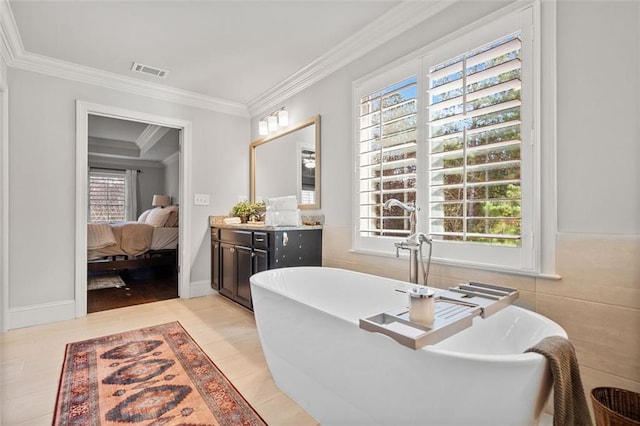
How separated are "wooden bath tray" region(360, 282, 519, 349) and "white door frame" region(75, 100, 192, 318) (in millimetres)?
3109

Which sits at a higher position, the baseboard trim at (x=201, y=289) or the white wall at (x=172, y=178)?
the white wall at (x=172, y=178)

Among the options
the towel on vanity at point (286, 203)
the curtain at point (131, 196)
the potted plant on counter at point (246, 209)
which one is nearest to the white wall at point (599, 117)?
the towel on vanity at point (286, 203)

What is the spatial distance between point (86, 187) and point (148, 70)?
1.30 metres

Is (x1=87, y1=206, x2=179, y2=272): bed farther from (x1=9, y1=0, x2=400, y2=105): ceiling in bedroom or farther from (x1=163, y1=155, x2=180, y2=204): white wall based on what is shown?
(x1=9, y1=0, x2=400, y2=105): ceiling in bedroom

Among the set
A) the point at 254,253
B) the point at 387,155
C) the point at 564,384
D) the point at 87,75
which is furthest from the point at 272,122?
the point at 564,384

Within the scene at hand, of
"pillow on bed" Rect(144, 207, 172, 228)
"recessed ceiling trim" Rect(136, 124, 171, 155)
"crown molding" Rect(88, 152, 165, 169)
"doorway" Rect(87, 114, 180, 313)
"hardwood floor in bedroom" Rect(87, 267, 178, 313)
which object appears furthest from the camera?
"crown molding" Rect(88, 152, 165, 169)

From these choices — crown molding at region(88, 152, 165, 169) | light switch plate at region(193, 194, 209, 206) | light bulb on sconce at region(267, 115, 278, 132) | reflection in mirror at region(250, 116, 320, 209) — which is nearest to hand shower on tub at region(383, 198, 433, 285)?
reflection in mirror at region(250, 116, 320, 209)

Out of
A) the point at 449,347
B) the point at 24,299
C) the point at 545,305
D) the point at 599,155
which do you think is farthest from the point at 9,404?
the point at 599,155

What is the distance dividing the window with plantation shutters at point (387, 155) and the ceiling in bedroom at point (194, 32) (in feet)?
1.93

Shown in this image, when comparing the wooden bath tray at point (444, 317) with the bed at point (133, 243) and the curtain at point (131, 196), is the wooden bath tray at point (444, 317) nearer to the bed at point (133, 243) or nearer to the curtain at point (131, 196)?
the bed at point (133, 243)

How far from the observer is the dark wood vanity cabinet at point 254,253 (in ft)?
8.90

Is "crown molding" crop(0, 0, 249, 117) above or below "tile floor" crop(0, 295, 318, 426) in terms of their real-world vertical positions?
above

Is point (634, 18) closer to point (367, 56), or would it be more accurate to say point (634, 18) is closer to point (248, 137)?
point (367, 56)

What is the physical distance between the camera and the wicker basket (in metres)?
1.16
